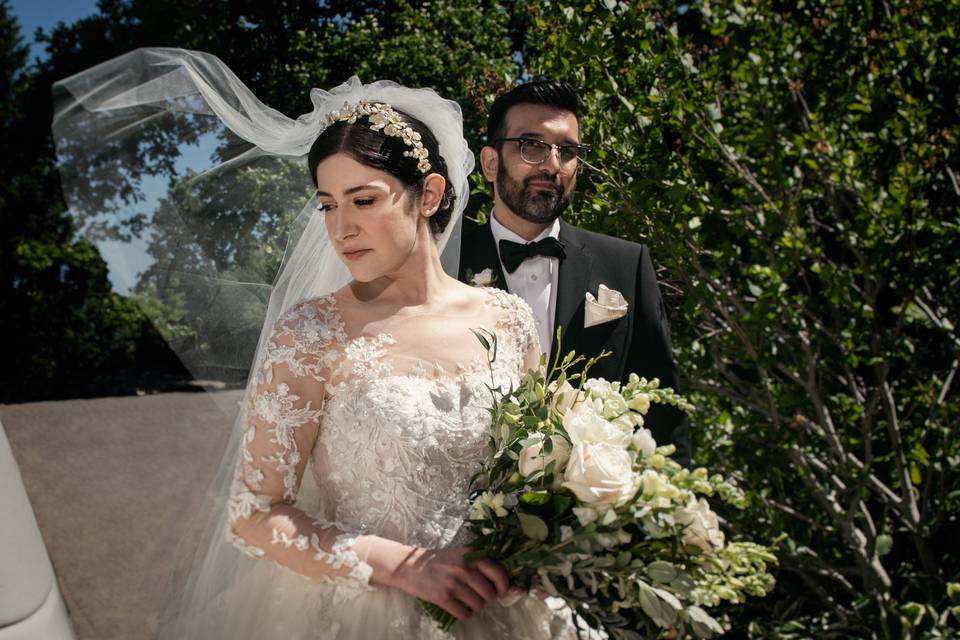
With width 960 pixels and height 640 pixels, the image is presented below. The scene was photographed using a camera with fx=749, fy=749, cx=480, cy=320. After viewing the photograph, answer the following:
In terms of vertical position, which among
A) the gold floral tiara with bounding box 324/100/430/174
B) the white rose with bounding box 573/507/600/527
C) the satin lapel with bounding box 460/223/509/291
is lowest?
the white rose with bounding box 573/507/600/527

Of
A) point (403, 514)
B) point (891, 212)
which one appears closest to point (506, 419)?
point (403, 514)

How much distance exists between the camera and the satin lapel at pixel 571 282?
2.14m

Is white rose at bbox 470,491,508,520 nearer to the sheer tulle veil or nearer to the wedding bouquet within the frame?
the wedding bouquet

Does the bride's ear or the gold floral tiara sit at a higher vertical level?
the gold floral tiara

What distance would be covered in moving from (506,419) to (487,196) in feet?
4.78

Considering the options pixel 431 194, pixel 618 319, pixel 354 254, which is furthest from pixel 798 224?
pixel 354 254

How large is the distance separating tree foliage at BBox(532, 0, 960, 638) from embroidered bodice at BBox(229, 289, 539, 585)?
1249 mm

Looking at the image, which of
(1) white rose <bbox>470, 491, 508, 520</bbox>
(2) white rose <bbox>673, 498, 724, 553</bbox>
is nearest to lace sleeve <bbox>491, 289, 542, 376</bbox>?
(1) white rose <bbox>470, 491, 508, 520</bbox>

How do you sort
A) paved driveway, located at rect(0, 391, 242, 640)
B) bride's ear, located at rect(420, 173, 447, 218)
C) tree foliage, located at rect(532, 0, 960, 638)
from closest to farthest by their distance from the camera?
bride's ear, located at rect(420, 173, 447, 218) → tree foliage, located at rect(532, 0, 960, 638) → paved driveway, located at rect(0, 391, 242, 640)

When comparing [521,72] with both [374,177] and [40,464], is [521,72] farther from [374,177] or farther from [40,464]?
[40,464]

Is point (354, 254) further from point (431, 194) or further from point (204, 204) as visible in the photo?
point (204, 204)

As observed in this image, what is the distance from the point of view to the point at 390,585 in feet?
5.06

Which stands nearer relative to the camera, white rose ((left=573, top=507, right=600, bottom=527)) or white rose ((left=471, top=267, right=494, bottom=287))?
white rose ((left=573, top=507, right=600, bottom=527))

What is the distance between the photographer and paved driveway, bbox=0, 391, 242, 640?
4148 millimetres
